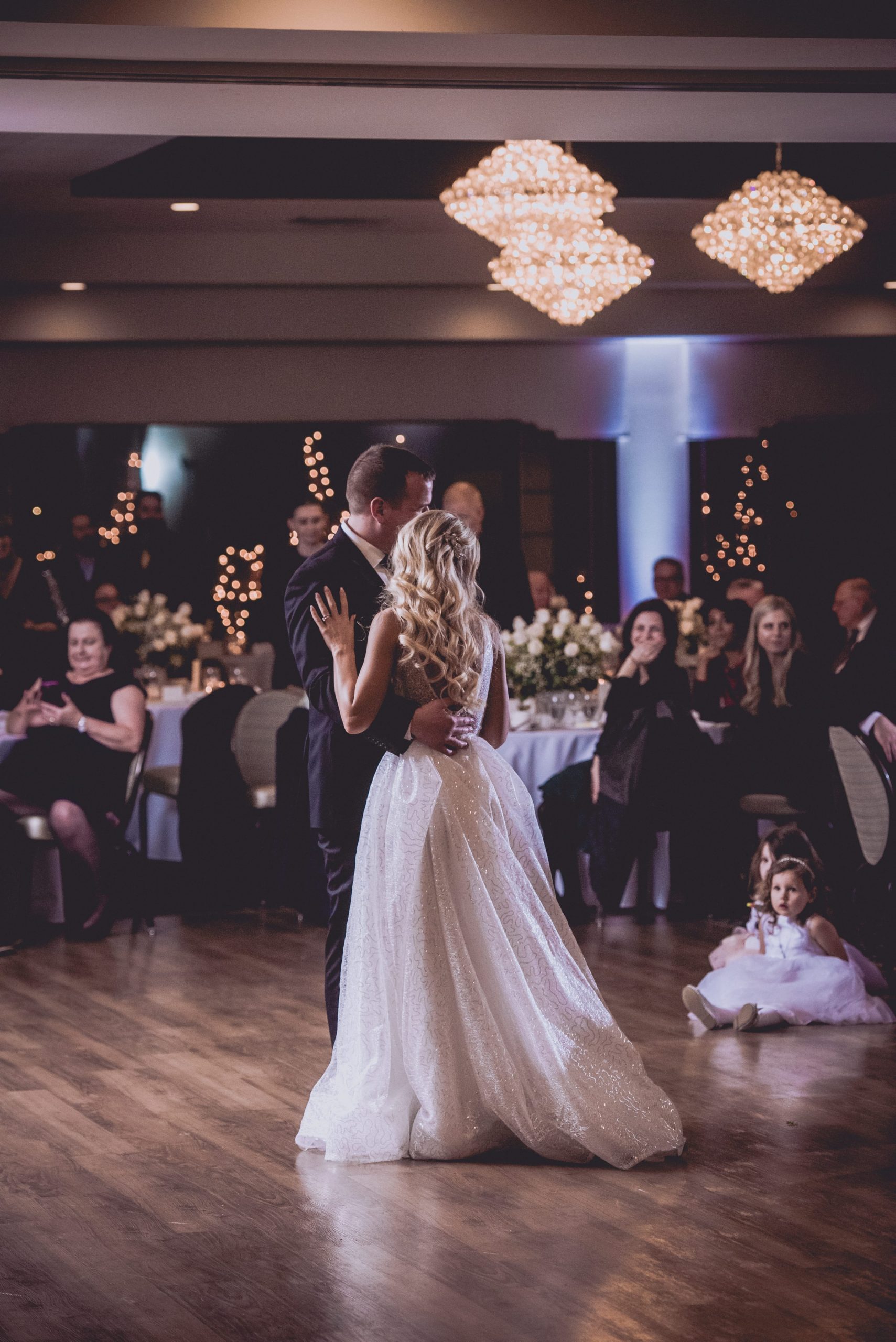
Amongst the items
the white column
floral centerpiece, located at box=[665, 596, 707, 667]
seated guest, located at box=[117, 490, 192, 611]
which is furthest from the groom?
the white column

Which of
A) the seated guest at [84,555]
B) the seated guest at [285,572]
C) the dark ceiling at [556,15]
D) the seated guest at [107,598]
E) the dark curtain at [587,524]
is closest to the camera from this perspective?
the dark ceiling at [556,15]

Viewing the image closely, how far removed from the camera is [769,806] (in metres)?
7.02

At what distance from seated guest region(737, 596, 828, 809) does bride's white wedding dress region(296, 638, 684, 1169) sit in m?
3.31

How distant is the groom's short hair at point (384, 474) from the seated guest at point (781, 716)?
3.34 metres

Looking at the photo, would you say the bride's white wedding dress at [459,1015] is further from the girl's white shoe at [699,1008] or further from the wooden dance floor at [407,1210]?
the girl's white shoe at [699,1008]

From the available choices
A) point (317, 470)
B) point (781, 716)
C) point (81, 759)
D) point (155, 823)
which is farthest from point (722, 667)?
point (317, 470)

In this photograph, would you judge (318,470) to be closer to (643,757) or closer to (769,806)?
(643,757)

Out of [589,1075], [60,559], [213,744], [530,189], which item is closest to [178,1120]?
[589,1075]

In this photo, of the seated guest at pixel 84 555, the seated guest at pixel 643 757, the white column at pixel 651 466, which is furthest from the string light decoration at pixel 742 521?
the seated guest at pixel 643 757

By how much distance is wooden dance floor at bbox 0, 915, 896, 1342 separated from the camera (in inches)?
113

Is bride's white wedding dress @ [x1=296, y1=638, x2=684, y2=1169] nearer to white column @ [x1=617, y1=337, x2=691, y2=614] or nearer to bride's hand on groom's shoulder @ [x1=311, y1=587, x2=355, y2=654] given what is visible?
bride's hand on groom's shoulder @ [x1=311, y1=587, x2=355, y2=654]

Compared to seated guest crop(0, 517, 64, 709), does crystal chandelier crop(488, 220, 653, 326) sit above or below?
above

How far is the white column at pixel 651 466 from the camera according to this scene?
41.8ft

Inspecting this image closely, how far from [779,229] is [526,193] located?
131cm
